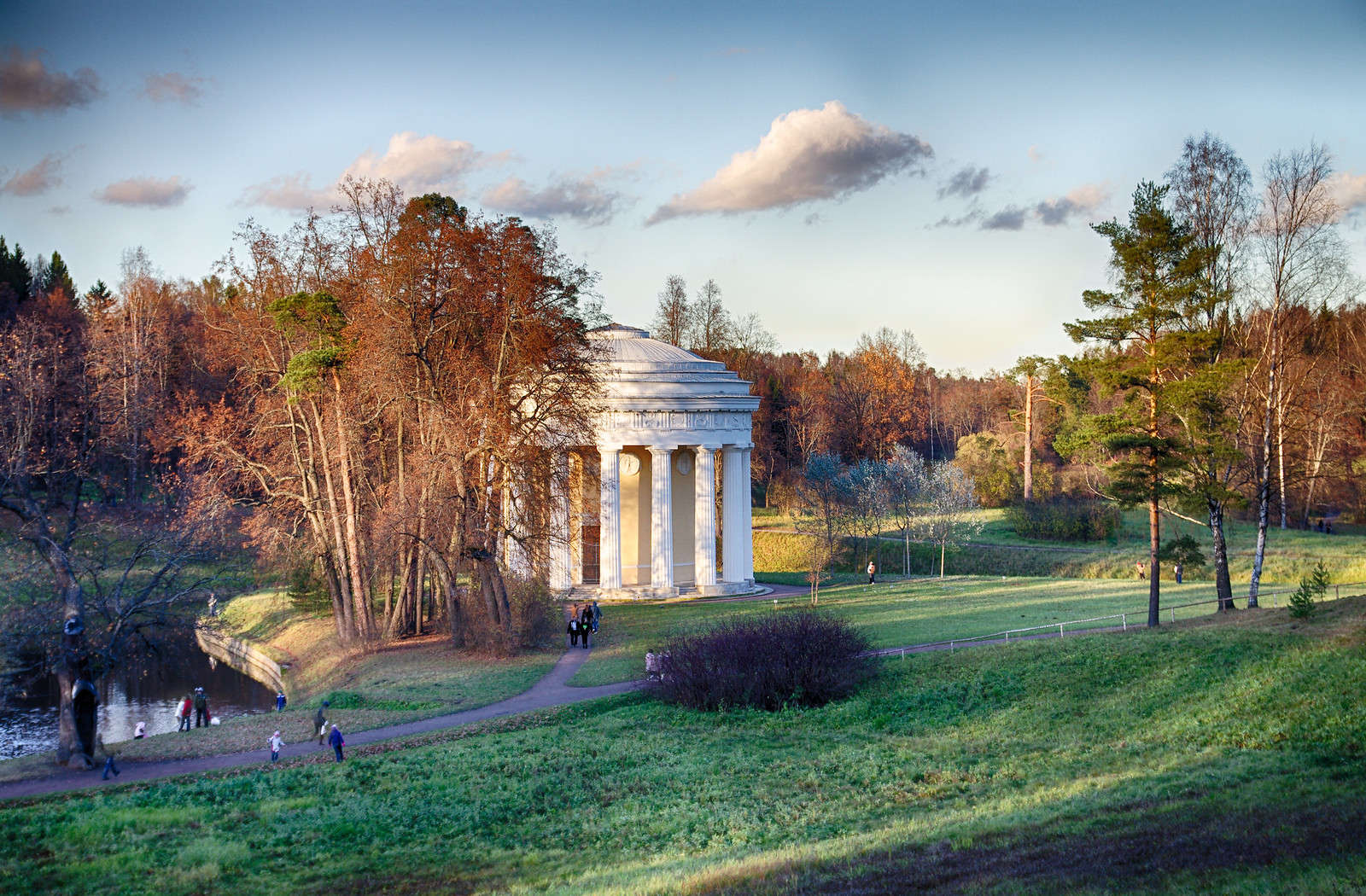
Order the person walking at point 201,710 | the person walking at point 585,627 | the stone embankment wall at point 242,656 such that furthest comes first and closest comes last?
the stone embankment wall at point 242,656, the person walking at point 585,627, the person walking at point 201,710

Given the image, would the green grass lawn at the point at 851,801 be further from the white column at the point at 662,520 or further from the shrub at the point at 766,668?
the white column at the point at 662,520

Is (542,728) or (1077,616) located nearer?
(542,728)

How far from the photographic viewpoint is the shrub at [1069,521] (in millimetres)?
55531

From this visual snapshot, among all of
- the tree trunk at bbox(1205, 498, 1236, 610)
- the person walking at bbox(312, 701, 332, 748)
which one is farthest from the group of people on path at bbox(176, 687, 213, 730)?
the tree trunk at bbox(1205, 498, 1236, 610)

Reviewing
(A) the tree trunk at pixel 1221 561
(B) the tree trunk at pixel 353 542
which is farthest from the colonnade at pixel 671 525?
(A) the tree trunk at pixel 1221 561

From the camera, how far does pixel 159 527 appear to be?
79.6ft

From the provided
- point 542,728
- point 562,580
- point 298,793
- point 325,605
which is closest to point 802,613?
point 542,728

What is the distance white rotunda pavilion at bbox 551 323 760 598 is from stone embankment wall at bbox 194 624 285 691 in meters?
12.0

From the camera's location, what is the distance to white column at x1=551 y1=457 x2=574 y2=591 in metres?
31.3

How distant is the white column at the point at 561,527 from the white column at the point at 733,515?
24.2 feet

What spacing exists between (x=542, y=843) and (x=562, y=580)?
29.1 metres

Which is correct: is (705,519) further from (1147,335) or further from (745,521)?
(1147,335)

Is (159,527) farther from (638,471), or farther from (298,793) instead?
(638,471)

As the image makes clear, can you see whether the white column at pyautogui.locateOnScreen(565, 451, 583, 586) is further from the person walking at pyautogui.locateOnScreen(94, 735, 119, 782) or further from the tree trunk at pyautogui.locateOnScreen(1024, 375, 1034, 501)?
the tree trunk at pyautogui.locateOnScreen(1024, 375, 1034, 501)
